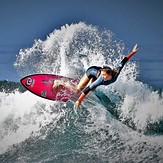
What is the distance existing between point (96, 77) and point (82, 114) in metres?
0.36

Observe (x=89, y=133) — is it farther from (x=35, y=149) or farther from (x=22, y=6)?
(x=22, y=6)

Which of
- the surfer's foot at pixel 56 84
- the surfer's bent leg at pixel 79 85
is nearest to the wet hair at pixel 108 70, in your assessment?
the surfer's bent leg at pixel 79 85

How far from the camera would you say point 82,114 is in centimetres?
369

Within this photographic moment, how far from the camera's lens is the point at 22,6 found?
3.89 metres

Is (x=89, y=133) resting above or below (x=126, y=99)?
below

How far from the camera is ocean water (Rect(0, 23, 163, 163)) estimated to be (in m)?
3.61

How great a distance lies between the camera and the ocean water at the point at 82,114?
11.8 ft

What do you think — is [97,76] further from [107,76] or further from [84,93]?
[84,93]

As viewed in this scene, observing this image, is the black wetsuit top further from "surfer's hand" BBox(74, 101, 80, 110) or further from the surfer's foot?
Answer: the surfer's foot

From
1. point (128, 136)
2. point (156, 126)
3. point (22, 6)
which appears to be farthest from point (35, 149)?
point (22, 6)

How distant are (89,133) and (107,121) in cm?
20

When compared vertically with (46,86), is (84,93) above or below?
below

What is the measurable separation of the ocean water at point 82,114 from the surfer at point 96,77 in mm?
47

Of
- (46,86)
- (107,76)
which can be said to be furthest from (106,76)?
(46,86)
